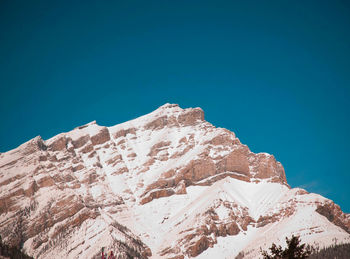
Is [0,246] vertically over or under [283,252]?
over

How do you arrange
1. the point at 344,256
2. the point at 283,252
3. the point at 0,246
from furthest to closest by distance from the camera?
the point at 344,256 < the point at 0,246 < the point at 283,252

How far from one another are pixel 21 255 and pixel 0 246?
857 cm

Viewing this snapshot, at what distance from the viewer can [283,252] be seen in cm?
5350

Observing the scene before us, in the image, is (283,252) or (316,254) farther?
(316,254)

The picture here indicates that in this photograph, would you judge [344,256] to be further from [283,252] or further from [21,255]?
[283,252]

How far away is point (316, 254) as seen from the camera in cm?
19650

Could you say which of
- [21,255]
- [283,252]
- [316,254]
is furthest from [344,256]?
[283,252]

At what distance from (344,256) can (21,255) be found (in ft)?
417

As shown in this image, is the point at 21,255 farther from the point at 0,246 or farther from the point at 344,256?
the point at 344,256

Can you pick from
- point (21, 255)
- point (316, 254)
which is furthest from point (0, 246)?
point (316, 254)

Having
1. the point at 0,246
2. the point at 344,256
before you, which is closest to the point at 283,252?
the point at 0,246

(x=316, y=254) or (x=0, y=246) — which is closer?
(x=0, y=246)

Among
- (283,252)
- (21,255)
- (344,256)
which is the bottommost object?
(283,252)

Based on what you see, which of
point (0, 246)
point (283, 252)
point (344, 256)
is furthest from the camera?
point (344, 256)
